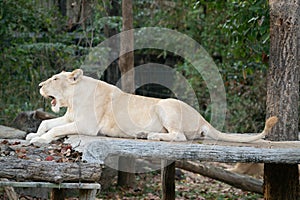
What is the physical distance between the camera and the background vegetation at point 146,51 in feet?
26.6

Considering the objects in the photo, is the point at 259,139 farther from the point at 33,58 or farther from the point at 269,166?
the point at 33,58

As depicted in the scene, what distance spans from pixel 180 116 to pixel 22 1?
4.75 meters

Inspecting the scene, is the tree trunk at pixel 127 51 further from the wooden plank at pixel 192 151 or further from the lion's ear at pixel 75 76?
the wooden plank at pixel 192 151

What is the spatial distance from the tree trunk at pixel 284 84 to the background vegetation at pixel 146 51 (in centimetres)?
73

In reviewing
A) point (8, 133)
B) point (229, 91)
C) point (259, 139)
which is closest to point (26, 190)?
point (8, 133)

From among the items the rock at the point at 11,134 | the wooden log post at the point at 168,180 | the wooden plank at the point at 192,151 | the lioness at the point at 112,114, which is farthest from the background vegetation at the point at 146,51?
the wooden plank at the point at 192,151

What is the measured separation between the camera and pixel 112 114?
18.5 feet

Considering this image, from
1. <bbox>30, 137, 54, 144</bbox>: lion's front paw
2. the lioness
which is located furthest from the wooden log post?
<bbox>30, 137, 54, 144</bbox>: lion's front paw

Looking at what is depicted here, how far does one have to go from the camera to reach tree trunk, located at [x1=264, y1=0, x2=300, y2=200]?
230 inches

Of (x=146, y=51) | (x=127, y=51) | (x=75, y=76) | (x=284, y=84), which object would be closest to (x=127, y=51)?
(x=127, y=51)

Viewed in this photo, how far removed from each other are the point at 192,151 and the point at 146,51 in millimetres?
7970

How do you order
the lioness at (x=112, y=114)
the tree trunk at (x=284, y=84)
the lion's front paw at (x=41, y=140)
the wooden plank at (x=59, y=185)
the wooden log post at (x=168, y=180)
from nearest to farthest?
the wooden plank at (x=59, y=185), the lion's front paw at (x=41, y=140), the lioness at (x=112, y=114), the tree trunk at (x=284, y=84), the wooden log post at (x=168, y=180)

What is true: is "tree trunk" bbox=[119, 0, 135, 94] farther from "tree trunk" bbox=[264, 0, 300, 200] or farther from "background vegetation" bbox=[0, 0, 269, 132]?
"tree trunk" bbox=[264, 0, 300, 200]

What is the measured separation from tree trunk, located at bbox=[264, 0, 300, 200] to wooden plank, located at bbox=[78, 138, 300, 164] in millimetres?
980
